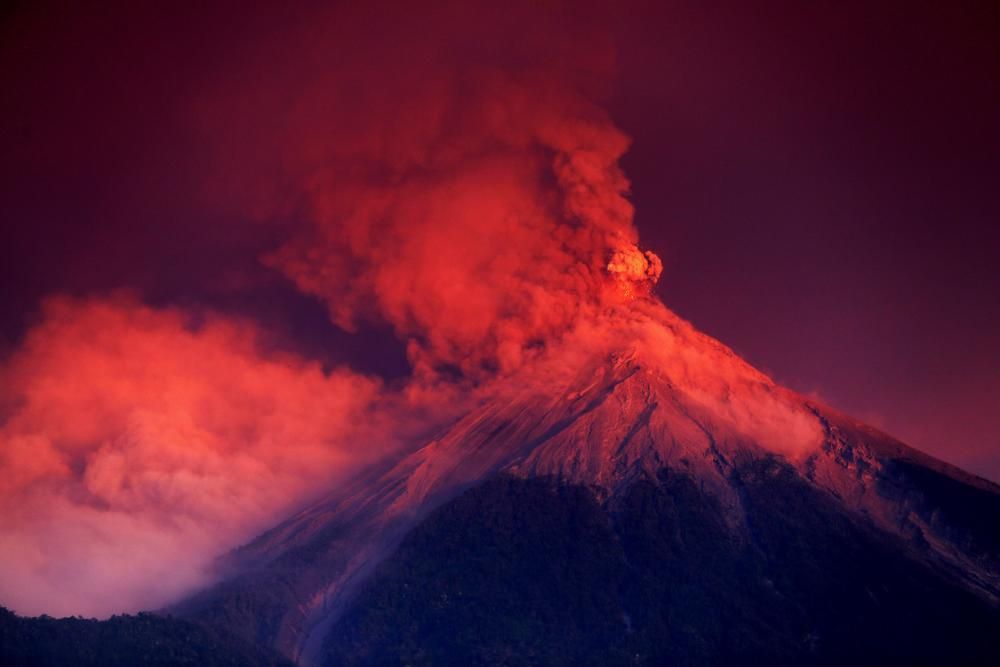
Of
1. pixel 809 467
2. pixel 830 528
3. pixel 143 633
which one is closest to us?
pixel 143 633

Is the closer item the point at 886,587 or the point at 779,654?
the point at 779,654

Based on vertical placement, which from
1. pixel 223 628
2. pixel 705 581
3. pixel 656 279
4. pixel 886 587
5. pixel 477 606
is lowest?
pixel 886 587

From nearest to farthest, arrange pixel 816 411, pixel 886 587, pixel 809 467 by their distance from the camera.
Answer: pixel 886 587 → pixel 809 467 → pixel 816 411

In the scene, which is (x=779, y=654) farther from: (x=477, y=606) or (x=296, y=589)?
(x=296, y=589)

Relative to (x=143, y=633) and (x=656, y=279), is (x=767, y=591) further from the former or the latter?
(x=143, y=633)

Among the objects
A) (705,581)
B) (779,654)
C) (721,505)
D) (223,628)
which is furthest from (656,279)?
(223,628)

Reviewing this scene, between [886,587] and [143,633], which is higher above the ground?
[143,633]
